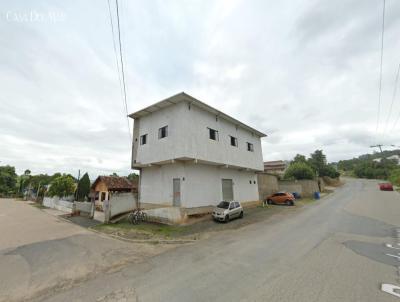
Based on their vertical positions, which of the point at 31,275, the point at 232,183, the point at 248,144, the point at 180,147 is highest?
the point at 248,144

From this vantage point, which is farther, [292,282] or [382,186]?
[382,186]

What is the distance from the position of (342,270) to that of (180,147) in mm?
10991

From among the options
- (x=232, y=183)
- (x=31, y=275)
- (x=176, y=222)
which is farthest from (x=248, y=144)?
(x=31, y=275)

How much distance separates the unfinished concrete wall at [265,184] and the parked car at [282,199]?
3.45ft

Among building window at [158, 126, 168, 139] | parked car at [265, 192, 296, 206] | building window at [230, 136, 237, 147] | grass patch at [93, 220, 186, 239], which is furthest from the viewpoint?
parked car at [265, 192, 296, 206]

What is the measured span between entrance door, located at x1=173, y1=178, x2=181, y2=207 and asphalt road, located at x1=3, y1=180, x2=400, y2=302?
5825 millimetres

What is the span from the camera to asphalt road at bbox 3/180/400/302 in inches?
177

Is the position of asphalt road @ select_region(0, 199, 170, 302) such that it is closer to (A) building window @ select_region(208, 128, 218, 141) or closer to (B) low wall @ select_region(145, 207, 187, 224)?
(B) low wall @ select_region(145, 207, 187, 224)

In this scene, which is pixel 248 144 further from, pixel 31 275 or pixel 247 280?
pixel 31 275

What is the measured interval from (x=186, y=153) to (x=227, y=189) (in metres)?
7.11

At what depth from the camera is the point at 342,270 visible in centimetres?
555

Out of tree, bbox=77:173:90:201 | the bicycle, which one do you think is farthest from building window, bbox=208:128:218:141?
tree, bbox=77:173:90:201

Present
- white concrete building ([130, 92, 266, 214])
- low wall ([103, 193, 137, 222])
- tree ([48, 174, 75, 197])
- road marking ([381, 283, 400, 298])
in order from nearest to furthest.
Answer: road marking ([381, 283, 400, 298]) → white concrete building ([130, 92, 266, 214]) → low wall ([103, 193, 137, 222]) → tree ([48, 174, 75, 197])

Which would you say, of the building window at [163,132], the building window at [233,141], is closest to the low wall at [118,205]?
the building window at [163,132]
